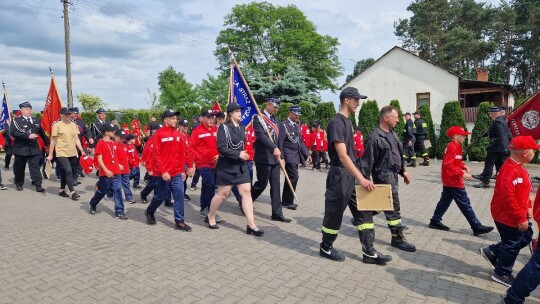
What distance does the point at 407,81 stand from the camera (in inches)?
1293

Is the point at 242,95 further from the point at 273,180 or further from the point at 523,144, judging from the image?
the point at 523,144

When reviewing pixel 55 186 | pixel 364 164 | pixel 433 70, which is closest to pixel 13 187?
pixel 55 186

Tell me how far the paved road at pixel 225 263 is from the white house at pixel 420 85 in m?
26.0

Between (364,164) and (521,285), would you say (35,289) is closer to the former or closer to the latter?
(364,164)

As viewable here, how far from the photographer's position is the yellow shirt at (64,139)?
8.95 m

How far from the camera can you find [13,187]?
1073 centimetres

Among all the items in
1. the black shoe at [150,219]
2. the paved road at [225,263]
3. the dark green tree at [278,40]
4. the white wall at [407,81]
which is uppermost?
the dark green tree at [278,40]

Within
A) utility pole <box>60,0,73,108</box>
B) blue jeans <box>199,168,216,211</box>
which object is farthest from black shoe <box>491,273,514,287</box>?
utility pole <box>60,0,73,108</box>

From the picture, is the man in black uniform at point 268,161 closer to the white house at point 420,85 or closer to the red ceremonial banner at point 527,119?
the red ceremonial banner at point 527,119

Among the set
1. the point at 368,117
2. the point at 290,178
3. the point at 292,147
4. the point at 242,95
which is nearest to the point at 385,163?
the point at 292,147

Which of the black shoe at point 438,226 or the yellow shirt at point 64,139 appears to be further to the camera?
the yellow shirt at point 64,139

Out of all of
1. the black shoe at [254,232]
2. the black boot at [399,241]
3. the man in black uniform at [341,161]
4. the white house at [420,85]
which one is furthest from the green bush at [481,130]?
the white house at [420,85]

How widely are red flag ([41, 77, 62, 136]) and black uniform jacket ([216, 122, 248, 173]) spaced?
5.84 metres

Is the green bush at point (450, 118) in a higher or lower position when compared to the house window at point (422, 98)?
lower
